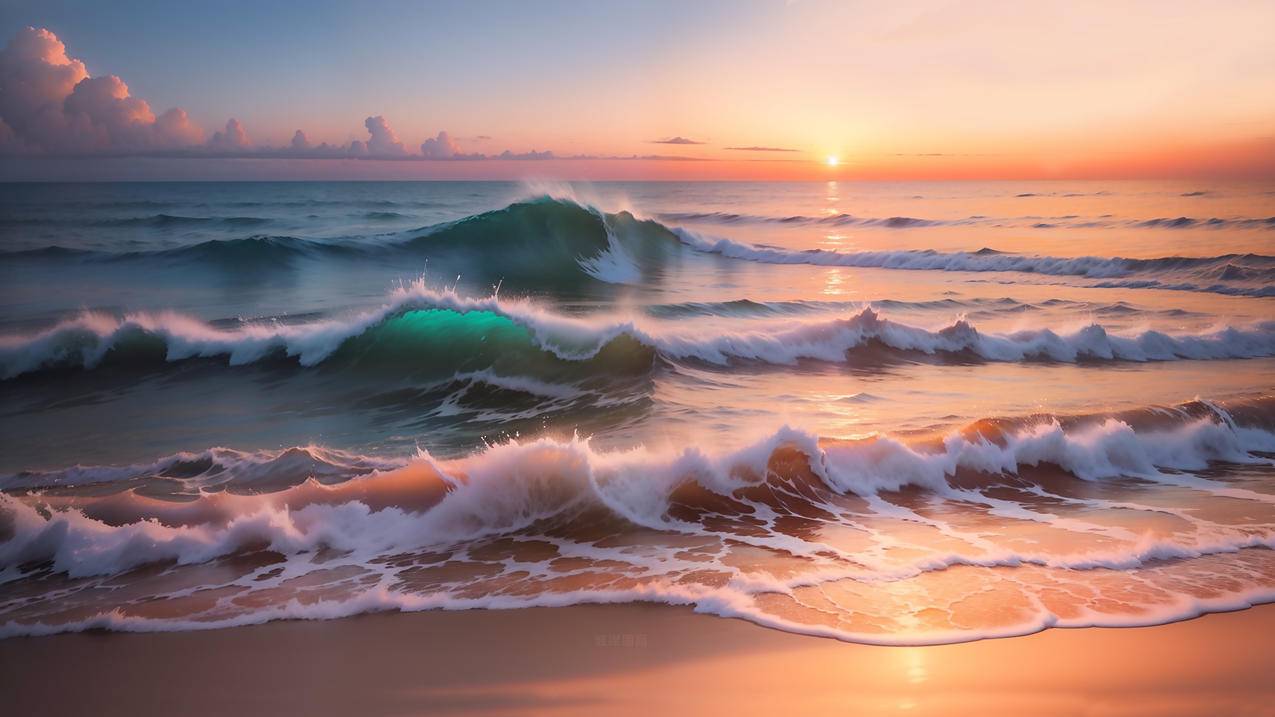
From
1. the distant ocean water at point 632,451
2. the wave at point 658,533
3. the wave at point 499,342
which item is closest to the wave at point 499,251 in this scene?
the distant ocean water at point 632,451

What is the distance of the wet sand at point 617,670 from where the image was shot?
281cm

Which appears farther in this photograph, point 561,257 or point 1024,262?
point 1024,262

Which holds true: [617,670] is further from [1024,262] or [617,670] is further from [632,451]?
[1024,262]

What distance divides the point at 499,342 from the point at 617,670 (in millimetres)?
6622

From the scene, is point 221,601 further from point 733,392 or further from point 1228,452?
point 1228,452

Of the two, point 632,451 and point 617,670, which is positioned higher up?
point 632,451

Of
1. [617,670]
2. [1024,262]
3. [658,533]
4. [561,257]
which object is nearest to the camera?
[617,670]

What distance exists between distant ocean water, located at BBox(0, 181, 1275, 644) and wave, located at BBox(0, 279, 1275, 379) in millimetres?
47

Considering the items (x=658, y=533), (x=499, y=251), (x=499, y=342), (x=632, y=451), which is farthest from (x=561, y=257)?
(x=658, y=533)

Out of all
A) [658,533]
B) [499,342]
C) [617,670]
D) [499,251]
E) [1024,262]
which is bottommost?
[658,533]

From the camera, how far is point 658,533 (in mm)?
4664

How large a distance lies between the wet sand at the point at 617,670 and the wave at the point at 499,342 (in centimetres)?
541

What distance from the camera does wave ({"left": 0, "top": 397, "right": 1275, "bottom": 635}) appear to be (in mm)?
3719

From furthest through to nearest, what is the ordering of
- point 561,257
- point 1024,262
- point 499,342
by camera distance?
point 1024,262 → point 561,257 → point 499,342
